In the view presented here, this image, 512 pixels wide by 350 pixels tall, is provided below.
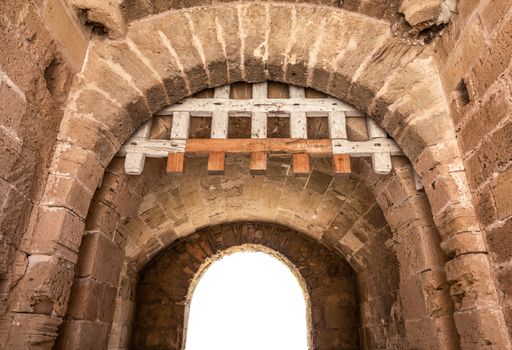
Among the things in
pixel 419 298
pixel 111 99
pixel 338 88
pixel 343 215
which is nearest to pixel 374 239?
pixel 343 215

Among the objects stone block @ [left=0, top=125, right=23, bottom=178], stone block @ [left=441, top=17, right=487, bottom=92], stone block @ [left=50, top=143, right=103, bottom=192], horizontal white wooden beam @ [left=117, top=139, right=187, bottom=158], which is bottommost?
stone block @ [left=0, top=125, right=23, bottom=178]

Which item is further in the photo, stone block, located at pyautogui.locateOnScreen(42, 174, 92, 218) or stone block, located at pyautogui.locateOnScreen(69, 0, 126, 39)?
stone block, located at pyautogui.locateOnScreen(69, 0, 126, 39)

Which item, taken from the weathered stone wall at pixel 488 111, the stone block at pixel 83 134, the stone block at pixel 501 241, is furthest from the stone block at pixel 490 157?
the stone block at pixel 83 134

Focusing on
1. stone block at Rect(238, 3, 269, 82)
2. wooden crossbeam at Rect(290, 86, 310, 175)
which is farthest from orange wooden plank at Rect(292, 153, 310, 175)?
stone block at Rect(238, 3, 269, 82)

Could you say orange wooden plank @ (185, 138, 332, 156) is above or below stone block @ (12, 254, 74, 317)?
above

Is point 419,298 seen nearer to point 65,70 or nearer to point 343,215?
point 343,215

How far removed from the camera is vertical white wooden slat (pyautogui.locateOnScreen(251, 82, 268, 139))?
2.54 metres

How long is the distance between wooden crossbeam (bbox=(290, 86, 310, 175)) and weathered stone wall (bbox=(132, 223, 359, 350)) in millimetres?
2924

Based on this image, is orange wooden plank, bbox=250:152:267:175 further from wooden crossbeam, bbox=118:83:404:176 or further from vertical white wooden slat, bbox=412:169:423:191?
vertical white wooden slat, bbox=412:169:423:191

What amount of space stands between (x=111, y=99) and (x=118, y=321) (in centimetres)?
295

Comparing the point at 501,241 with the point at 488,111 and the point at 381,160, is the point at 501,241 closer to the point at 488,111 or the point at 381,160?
the point at 488,111

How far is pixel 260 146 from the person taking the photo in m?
2.47

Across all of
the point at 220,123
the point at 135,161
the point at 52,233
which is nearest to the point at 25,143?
the point at 52,233

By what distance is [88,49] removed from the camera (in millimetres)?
2381
